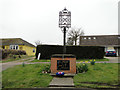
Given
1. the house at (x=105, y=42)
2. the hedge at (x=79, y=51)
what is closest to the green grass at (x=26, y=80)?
the hedge at (x=79, y=51)

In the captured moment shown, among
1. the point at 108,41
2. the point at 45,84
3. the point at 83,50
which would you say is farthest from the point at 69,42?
the point at 45,84

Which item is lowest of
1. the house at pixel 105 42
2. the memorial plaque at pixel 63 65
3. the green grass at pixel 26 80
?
the green grass at pixel 26 80

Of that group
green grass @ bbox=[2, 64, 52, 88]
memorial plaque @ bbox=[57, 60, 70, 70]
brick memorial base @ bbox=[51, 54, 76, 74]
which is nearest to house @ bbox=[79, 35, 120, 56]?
brick memorial base @ bbox=[51, 54, 76, 74]

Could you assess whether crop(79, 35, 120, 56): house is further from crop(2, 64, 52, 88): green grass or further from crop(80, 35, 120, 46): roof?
crop(2, 64, 52, 88): green grass

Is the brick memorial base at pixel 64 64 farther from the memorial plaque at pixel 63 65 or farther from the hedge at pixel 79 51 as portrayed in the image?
the hedge at pixel 79 51

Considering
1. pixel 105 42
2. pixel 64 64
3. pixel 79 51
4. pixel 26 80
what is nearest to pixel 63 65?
pixel 64 64

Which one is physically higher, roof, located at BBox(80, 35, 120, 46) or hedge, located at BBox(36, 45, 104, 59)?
roof, located at BBox(80, 35, 120, 46)

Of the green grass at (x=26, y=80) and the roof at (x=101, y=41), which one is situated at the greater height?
the roof at (x=101, y=41)

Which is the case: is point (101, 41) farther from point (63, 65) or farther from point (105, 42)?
point (63, 65)

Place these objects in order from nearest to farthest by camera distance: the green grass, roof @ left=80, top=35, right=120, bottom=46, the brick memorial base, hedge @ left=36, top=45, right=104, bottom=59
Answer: the green grass < the brick memorial base < hedge @ left=36, top=45, right=104, bottom=59 < roof @ left=80, top=35, right=120, bottom=46

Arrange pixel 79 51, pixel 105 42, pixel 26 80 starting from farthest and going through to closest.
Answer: pixel 105 42 < pixel 79 51 < pixel 26 80

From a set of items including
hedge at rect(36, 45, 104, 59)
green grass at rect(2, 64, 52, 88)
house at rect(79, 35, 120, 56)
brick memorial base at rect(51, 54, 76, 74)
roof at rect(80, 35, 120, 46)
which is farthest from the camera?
roof at rect(80, 35, 120, 46)

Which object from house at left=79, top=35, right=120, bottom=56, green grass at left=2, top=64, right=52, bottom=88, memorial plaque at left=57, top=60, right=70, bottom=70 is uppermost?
house at left=79, top=35, right=120, bottom=56

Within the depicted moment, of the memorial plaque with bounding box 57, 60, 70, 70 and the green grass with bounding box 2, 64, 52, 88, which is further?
the memorial plaque with bounding box 57, 60, 70, 70
